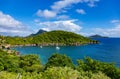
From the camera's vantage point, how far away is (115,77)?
154 ft

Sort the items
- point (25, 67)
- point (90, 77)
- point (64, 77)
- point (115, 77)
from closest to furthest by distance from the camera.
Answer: point (64, 77), point (90, 77), point (115, 77), point (25, 67)

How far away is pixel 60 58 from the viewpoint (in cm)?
6381

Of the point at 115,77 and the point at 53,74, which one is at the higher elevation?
the point at 53,74

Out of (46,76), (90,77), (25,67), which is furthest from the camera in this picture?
(25,67)

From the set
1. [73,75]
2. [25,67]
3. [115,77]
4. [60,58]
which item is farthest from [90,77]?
[25,67]

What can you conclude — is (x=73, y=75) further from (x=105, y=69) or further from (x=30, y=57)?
(x=30, y=57)

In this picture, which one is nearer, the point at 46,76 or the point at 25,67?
the point at 46,76

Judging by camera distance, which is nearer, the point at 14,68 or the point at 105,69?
the point at 105,69

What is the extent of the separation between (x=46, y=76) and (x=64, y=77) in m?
3.20

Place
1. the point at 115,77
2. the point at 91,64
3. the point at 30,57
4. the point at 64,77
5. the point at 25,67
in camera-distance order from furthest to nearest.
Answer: the point at 30,57
the point at 25,67
the point at 91,64
the point at 115,77
the point at 64,77

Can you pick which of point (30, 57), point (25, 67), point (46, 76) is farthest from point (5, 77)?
point (30, 57)

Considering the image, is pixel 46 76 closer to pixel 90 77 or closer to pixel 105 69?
pixel 90 77

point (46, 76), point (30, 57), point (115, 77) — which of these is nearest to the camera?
point (46, 76)

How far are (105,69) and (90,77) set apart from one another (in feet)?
39.0
